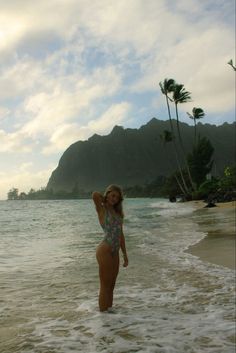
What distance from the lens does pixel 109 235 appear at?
5504 mm

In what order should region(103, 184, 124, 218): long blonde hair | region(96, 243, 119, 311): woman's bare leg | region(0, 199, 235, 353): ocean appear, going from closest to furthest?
region(0, 199, 235, 353): ocean < region(96, 243, 119, 311): woman's bare leg < region(103, 184, 124, 218): long blonde hair

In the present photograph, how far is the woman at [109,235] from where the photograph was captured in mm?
5434

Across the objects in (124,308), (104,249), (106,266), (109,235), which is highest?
(109,235)

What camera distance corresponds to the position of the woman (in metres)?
5.43

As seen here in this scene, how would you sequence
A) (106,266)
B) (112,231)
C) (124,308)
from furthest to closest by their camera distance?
(124,308), (112,231), (106,266)

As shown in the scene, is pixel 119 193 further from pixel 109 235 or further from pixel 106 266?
pixel 106 266

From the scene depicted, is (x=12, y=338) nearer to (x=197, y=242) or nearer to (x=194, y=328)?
(x=194, y=328)

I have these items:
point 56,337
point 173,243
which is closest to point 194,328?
point 56,337

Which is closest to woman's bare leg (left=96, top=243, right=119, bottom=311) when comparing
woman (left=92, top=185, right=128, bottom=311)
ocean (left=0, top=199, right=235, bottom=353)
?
woman (left=92, top=185, right=128, bottom=311)

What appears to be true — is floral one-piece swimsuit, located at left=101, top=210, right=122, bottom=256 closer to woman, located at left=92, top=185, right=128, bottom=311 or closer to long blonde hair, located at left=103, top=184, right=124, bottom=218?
woman, located at left=92, top=185, right=128, bottom=311

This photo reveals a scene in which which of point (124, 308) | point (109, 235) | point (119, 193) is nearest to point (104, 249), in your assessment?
point (109, 235)

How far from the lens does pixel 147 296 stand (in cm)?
674

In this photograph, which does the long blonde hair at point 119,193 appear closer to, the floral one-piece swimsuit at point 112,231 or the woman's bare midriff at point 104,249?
the floral one-piece swimsuit at point 112,231

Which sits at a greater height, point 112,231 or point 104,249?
point 112,231
